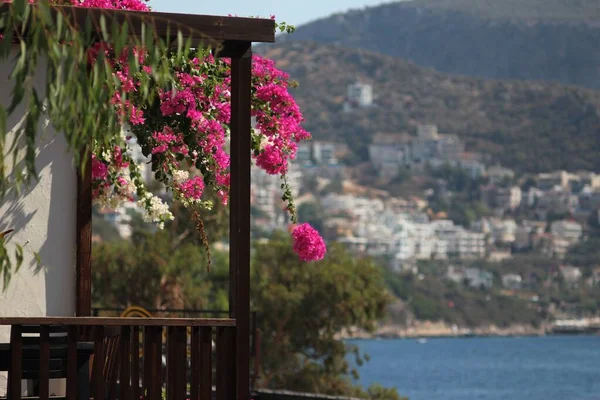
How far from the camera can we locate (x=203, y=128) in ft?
22.3

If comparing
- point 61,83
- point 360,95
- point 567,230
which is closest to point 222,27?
point 61,83

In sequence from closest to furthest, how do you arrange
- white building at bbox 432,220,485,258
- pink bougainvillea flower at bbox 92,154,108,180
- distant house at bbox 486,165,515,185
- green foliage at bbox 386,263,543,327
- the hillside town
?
pink bougainvillea flower at bbox 92,154,108,180, green foliage at bbox 386,263,543,327, the hillside town, white building at bbox 432,220,485,258, distant house at bbox 486,165,515,185

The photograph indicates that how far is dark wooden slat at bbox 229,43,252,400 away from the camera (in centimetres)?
544

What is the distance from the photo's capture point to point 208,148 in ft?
22.4

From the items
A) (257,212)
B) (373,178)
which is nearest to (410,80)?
(373,178)

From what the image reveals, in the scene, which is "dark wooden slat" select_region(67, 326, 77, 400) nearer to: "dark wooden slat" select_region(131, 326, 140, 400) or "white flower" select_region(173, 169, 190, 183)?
"dark wooden slat" select_region(131, 326, 140, 400)

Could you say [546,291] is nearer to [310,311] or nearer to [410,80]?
[410,80]

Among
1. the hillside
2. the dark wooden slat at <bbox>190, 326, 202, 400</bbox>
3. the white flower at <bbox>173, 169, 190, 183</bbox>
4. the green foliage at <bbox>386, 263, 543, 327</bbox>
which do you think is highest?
the hillside

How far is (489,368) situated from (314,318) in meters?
48.5

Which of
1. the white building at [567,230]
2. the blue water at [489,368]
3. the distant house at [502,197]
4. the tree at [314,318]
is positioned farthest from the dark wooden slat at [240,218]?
the distant house at [502,197]

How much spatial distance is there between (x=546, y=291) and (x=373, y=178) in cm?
3311

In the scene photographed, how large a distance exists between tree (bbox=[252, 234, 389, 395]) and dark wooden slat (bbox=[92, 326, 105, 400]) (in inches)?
1025

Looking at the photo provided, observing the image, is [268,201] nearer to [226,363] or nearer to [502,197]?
[502,197]

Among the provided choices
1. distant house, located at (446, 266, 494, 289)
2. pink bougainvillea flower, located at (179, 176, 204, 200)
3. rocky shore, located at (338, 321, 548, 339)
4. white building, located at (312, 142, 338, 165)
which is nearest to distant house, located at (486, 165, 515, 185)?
distant house, located at (446, 266, 494, 289)
